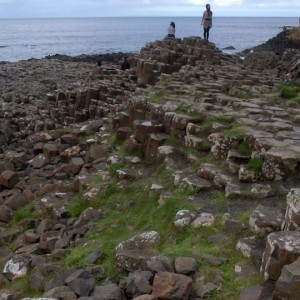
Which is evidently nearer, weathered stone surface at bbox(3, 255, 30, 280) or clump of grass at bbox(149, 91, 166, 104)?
weathered stone surface at bbox(3, 255, 30, 280)

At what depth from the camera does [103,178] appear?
10.5 meters

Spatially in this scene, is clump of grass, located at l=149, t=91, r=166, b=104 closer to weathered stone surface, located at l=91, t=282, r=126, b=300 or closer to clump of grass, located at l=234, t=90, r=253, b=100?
clump of grass, located at l=234, t=90, r=253, b=100

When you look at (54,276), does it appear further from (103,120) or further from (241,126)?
(103,120)

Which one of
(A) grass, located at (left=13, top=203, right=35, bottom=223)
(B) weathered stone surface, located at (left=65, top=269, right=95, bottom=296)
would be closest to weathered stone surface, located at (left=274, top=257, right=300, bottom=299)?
(B) weathered stone surface, located at (left=65, top=269, right=95, bottom=296)

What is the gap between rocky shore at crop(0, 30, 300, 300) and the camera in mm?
5875

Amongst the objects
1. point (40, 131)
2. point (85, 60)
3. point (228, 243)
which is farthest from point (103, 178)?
point (85, 60)

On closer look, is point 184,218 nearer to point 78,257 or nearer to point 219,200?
point 219,200

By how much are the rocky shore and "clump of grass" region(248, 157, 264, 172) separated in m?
0.02

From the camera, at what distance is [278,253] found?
538cm

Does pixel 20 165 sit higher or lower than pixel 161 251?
lower

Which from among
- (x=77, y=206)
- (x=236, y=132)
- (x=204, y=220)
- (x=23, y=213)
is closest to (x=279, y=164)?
(x=204, y=220)

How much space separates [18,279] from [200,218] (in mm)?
2684

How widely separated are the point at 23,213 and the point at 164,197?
3.43 meters

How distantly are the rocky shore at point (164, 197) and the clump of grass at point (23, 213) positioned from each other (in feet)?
0.16
